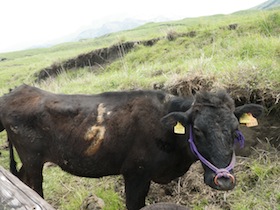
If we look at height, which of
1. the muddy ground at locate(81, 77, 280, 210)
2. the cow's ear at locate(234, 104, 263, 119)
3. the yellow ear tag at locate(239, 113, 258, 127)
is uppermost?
the cow's ear at locate(234, 104, 263, 119)

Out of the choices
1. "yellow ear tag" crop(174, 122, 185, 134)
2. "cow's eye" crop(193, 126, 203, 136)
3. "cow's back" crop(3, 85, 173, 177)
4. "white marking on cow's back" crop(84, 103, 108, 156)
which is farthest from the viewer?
"white marking on cow's back" crop(84, 103, 108, 156)

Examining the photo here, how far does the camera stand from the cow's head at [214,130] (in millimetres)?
4004

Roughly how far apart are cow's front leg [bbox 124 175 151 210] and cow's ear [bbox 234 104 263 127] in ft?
5.22

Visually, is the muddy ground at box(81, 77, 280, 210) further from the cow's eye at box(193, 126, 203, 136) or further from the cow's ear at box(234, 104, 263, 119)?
the cow's eye at box(193, 126, 203, 136)

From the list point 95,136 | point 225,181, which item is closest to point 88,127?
point 95,136

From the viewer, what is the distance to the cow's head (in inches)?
158

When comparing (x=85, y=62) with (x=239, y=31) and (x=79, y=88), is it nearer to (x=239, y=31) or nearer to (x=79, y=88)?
(x=79, y=88)

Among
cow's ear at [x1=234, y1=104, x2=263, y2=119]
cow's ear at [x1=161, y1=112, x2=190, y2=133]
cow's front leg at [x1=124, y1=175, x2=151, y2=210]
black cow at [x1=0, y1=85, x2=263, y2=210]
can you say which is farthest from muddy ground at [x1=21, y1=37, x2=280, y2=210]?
cow's ear at [x1=161, y1=112, x2=190, y2=133]

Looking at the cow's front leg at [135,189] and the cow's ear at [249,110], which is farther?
the cow's front leg at [135,189]

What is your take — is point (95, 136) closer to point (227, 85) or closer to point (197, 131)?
point (197, 131)

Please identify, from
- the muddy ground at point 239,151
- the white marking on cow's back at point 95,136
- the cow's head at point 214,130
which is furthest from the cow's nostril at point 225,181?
the white marking on cow's back at point 95,136

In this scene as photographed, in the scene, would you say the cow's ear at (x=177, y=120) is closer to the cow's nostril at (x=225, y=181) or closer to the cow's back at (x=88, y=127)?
the cow's back at (x=88, y=127)

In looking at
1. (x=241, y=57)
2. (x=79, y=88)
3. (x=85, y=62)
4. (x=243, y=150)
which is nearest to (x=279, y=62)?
(x=241, y=57)

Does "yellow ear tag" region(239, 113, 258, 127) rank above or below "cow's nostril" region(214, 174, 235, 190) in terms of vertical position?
above
